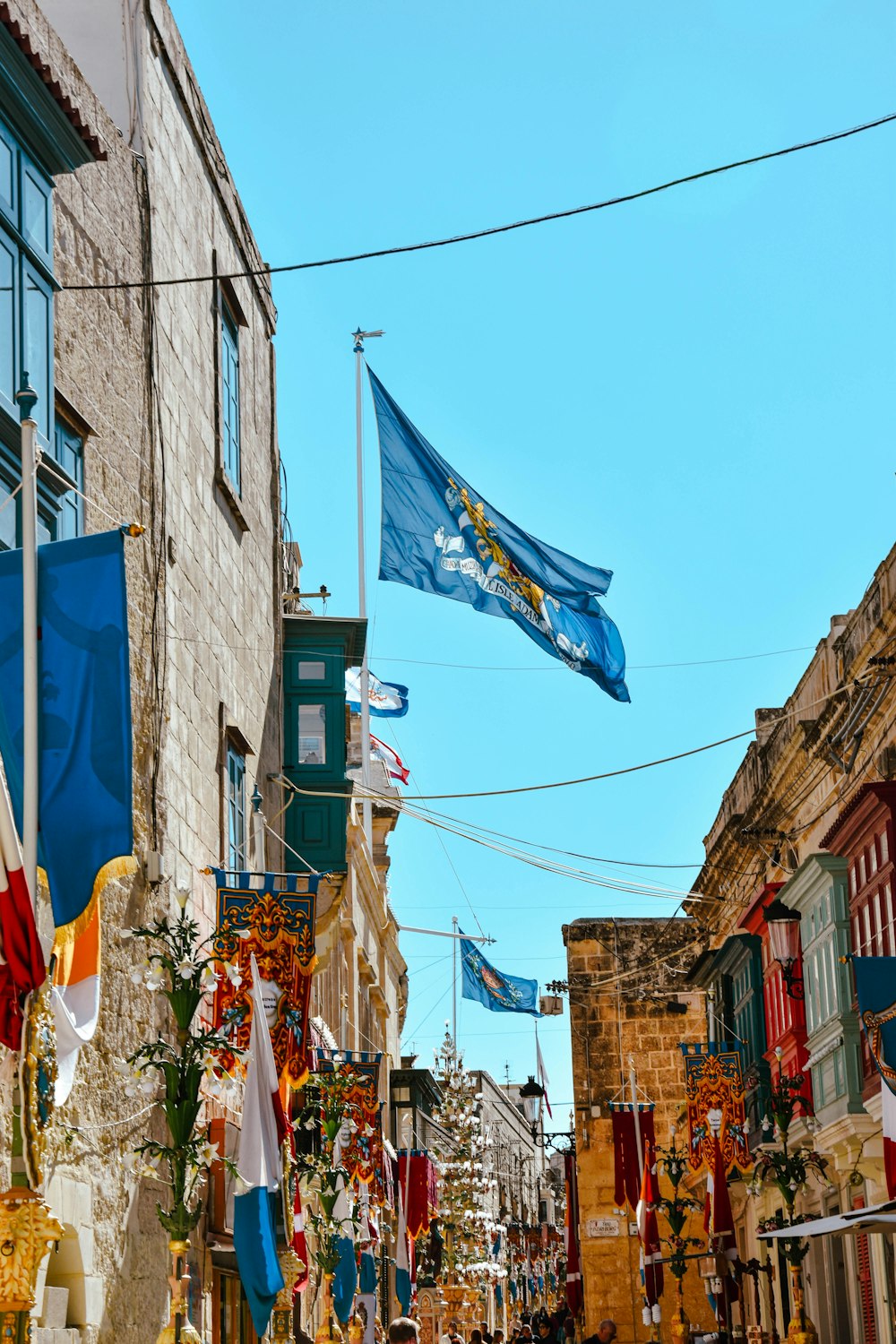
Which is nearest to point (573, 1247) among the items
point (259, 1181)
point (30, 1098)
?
point (259, 1181)

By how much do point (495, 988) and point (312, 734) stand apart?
16006mm

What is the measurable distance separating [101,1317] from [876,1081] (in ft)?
37.6

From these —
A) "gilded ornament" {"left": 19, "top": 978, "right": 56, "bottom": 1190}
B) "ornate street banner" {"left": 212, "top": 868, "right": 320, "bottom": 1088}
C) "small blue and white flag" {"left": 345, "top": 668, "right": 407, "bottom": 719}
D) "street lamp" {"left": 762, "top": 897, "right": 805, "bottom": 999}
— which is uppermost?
"small blue and white flag" {"left": 345, "top": 668, "right": 407, "bottom": 719}

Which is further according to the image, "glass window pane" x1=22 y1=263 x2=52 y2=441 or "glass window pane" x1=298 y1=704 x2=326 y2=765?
"glass window pane" x1=298 y1=704 x2=326 y2=765

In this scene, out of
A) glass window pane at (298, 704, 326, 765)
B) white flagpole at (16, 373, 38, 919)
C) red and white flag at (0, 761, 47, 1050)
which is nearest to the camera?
red and white flag at (0, 761, 47, 1050)

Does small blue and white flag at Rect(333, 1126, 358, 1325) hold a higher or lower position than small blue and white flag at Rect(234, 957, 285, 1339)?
lower

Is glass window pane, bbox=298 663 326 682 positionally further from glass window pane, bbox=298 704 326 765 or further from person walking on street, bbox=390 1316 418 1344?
person walking on street, bbox=390 1316 418 1344

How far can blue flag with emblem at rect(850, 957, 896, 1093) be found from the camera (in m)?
17.9

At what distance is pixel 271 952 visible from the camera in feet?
53.3

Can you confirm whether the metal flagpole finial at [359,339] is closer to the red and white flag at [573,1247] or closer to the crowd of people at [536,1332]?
the crowd of people at [536,1332]

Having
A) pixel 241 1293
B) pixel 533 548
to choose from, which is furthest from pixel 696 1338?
pixel 533 548

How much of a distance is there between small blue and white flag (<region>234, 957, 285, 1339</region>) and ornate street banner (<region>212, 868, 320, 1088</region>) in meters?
0.75

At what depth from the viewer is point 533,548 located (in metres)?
21.0

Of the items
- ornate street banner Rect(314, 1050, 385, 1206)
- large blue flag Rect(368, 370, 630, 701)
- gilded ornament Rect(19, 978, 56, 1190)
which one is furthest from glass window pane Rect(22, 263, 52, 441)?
ornate street banner Rect(314, 1050, 385, 1206)
